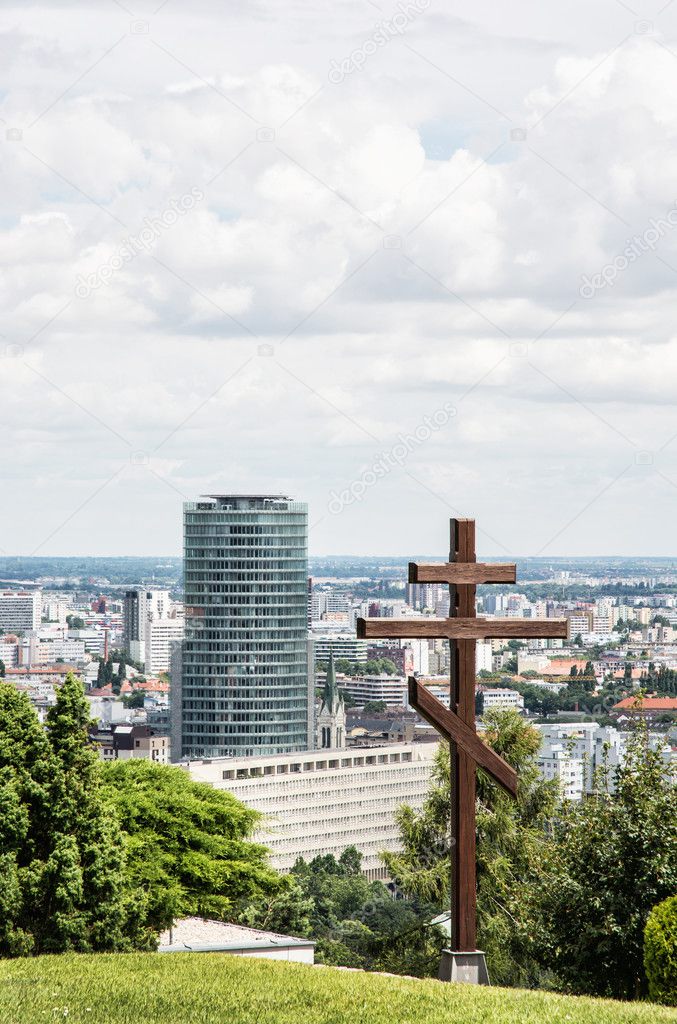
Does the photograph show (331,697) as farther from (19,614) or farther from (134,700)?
(19,614)

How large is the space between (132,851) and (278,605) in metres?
94.5

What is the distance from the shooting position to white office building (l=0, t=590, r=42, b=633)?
553ft

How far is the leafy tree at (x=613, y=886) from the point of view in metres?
8.82

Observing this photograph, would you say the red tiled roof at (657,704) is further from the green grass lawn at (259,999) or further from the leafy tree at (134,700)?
the green grass lawn at (259,999)

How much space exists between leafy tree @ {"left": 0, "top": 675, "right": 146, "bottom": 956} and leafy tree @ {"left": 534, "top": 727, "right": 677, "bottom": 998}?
9.63 ft

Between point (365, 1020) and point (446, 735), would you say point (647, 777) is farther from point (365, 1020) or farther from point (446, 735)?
point (365, 1020)

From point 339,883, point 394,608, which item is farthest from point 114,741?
point 339,883

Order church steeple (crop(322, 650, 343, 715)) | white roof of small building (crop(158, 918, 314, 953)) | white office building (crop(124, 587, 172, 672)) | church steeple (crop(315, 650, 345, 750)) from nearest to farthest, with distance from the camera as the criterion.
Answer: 1. white roof of small building (crop(158, 918, 314, 953))
2. church steeple (crop(315, 650, 345, 750))
3. church steeple (crop(322, 650, 343, 715))
4. white office building (crop(124, 587, 172, 672))

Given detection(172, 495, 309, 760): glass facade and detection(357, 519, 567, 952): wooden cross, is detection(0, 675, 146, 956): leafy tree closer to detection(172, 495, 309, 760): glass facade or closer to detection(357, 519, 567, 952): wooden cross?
detection(357, 519, 567, 952): wooden cross

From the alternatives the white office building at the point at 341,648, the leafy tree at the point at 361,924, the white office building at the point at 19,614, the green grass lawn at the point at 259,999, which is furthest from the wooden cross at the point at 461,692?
the white office building at the point at 19,614

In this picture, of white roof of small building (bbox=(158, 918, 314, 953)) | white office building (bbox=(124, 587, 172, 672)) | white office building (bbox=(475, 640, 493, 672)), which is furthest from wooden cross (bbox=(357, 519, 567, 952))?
white office building (bbox=(124, 587, 172, 672))

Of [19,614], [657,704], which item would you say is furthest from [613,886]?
[19,614]

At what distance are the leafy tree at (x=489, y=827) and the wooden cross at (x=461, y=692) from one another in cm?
634

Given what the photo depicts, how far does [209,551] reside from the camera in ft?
355
